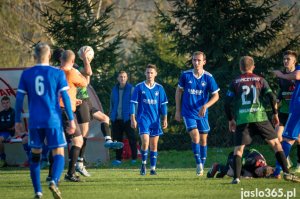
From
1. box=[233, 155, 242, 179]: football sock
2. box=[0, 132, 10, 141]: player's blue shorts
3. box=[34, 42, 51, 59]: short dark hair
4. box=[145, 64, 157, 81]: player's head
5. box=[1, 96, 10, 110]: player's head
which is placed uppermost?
box=[34, 42, 51, 59]: short dark hair

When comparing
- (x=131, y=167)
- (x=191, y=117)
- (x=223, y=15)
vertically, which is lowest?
(x=131, y=167)

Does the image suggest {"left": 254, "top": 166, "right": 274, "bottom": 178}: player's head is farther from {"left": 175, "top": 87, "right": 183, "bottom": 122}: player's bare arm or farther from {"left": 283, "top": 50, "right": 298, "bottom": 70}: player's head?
{"left": 175, "top": 87, "right": 183, "bottom": 122}: player's bare arm

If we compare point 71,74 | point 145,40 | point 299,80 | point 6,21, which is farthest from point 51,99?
point 6,21

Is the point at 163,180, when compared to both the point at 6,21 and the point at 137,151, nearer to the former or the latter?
the point at 137,151

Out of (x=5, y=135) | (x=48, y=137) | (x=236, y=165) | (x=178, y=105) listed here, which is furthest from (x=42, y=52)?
(x=5, y=135)

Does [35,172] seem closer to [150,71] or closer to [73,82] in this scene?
[73,82]

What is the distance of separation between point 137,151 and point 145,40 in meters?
11.6

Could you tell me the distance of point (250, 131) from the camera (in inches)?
568

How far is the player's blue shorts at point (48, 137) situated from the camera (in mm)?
12562

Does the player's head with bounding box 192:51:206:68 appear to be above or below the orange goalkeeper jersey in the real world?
above

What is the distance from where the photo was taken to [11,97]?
2302 centimetres

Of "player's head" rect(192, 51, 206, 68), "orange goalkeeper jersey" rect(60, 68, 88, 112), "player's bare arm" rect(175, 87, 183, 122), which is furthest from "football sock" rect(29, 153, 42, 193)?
"player's head" rect(192, 51, 206, 68)

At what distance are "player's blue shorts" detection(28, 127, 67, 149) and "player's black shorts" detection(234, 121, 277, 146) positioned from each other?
321 centimetres

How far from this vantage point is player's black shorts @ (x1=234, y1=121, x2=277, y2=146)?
14.3 meters
